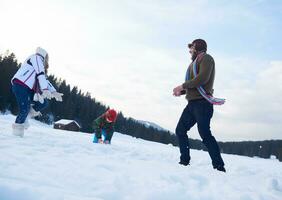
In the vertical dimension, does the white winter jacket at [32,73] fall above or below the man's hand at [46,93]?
above

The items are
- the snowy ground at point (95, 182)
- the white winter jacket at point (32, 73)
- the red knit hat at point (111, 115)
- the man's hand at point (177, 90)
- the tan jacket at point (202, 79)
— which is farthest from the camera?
the red knit hat at point (111, 115)

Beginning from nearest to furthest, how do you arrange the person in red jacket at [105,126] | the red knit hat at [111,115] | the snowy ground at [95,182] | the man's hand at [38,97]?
1. the snowy ground at [95,182]
2. the man's hand at [38,97]
3. the person in red jacket at [105,126]
4. the red knit hat at [111,115]

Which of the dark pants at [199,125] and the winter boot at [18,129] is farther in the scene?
the winter boot at [18,129]

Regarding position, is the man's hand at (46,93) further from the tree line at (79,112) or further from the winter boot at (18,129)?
the tree line at (79,112)

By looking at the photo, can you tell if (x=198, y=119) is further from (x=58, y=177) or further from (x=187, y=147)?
(x=58, y=177)

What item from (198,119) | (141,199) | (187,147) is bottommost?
(141,199)

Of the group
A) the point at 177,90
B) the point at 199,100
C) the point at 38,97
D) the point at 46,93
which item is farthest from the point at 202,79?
the point at 38,97

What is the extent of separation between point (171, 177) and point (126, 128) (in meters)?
106

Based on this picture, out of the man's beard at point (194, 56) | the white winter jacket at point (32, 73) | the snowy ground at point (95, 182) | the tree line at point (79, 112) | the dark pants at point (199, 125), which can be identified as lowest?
the snowy ground at point (95, 182)

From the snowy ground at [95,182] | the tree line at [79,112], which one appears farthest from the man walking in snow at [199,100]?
the tree line at [79,112]

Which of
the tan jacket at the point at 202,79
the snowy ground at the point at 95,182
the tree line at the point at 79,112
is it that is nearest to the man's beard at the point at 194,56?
the tan jacket at the point at 202,79

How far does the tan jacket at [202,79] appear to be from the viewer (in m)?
5.96

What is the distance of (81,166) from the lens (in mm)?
3980

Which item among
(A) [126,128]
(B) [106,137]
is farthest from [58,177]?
(A) [126,128]
